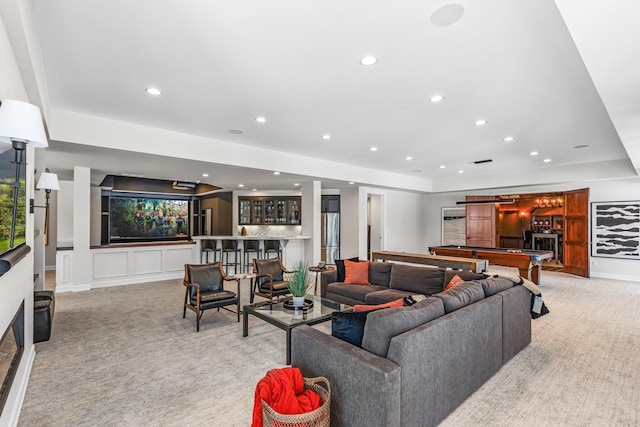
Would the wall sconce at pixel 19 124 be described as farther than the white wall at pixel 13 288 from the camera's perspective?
No

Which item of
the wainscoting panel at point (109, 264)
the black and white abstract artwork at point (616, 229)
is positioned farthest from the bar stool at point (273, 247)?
the black and white abstract artwork at point (616, 229)

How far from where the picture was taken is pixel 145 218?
10.3m

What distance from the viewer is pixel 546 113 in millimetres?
4145

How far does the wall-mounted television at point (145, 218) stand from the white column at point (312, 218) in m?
5.45

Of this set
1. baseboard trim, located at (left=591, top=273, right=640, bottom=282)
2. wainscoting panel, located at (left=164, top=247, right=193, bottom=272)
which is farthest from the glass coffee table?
baseboard trim, located at (left=591, top=273, right=640, bottom=282)

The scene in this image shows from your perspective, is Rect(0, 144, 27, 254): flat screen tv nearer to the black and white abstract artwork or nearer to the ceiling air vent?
the ceiling air vent

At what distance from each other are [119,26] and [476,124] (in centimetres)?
430

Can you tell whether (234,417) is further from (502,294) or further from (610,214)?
(610,214)

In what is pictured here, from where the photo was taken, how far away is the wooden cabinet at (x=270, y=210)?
1051cm

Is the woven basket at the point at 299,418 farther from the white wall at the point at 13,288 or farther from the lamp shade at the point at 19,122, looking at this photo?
the lamp shade at the point at 19,122

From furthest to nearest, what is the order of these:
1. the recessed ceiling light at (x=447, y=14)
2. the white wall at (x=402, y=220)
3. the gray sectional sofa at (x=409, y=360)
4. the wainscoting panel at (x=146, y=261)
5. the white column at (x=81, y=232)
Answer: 1. the white wall at (x=402, y=220)
2. the wainscoting panel at (x=146, y=261)
3. the white column at (x=81, y=232)
4. the recessed ceiling light at (x=447, y=14)
5. the gray sectional sofa at (x=409, y=360)

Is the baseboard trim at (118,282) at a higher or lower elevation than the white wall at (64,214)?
lower

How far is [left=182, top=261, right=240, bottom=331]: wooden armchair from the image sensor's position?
4211 millimetres

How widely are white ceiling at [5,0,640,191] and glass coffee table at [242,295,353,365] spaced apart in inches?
94.6
